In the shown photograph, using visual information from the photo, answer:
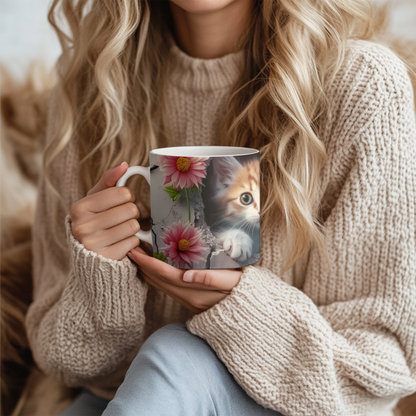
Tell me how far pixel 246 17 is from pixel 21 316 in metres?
0.81

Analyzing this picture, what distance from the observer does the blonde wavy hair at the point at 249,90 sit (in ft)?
2.48

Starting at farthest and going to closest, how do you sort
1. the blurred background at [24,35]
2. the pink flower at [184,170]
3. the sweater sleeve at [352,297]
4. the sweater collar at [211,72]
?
the blurred background at [24,35], the sweater collar at [211,72], the sweater sleeve at [352,297], the pink flower at [184,170]

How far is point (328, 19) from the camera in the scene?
803mm

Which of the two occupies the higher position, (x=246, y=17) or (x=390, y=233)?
(x=246, y=17)

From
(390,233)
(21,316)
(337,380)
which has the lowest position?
(21,316)

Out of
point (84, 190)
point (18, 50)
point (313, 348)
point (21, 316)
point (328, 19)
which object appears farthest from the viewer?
point (18, 50)

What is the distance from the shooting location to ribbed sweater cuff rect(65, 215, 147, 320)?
27.9 inches

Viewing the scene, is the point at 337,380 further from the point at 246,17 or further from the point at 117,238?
the point at 246,17

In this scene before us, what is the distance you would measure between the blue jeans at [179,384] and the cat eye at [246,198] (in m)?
0.23

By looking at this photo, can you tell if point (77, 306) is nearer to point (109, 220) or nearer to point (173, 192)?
point (109, 220)

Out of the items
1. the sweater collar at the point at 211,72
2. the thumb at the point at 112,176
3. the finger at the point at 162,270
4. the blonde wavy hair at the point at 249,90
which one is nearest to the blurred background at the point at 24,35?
the blonde wavy hair at the point at 249,90

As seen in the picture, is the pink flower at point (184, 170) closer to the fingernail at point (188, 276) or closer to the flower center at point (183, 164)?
the flower center at point (183, 164)

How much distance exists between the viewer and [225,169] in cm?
59

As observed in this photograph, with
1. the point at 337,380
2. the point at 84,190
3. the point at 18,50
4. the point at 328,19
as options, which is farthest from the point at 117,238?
the point at 18,50
